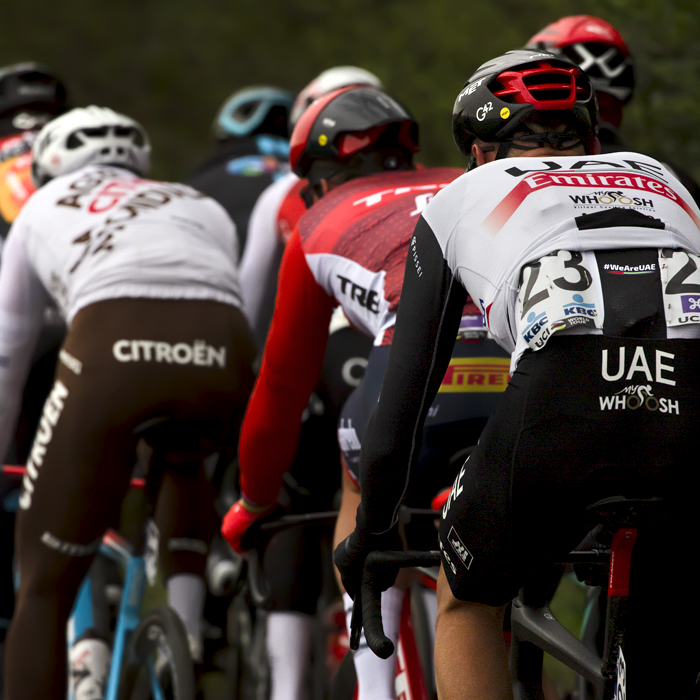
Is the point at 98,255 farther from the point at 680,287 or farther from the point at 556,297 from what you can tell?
the point at 680,287

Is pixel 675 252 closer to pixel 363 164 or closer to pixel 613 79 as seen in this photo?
pixel 363 164

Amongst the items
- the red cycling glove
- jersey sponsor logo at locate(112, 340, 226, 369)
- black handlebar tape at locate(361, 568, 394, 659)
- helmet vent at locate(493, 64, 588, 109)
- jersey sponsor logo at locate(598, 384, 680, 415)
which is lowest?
the red cycling glove

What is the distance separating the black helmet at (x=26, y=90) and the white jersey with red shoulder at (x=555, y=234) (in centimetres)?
436

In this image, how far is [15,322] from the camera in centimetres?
422

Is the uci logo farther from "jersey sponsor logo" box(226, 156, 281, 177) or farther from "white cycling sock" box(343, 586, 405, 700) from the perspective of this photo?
"jersey sponsor logo" box(226, 156, 281, 177)

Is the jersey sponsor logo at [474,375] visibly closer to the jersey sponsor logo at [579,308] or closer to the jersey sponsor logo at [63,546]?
the jersey sponsor logo at [579,308]

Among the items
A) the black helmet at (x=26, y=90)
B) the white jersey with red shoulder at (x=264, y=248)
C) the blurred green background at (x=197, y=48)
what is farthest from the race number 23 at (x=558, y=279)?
the blurred green background at (x=197, y=48)

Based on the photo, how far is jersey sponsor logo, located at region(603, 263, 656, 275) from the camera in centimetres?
217

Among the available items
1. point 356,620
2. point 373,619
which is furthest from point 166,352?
point 373,619

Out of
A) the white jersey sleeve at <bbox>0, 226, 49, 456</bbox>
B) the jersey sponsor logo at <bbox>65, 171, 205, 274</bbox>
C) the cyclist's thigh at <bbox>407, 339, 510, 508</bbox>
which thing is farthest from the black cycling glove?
the white jersey sleeve at <bbox>0, 226, 49, 456</bbox>

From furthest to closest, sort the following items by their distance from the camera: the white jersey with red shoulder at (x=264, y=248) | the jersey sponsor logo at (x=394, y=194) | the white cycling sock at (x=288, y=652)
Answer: the white jersey with red shoulder at (x=264, y=248) → the white cycling sock at (x=288, y=652) → the jersey sponsor logo at (x=394, y=194)

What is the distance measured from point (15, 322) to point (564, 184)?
8.37ft

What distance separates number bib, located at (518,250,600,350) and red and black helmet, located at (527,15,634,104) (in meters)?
2.53

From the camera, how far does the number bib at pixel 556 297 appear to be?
83.8 inches
